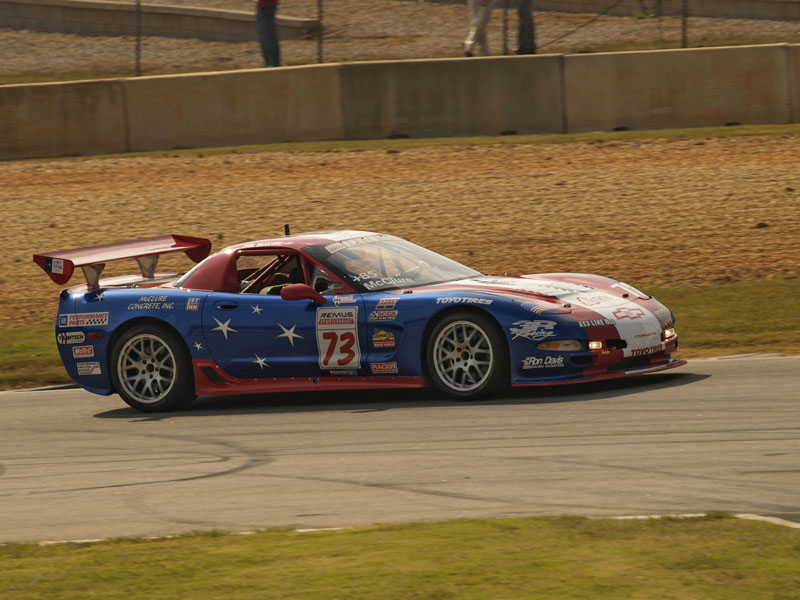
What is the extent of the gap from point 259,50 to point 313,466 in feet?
50.0

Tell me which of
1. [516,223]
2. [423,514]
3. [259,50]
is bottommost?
[423,514]

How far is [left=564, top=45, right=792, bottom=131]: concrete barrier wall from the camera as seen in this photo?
60.4 ft

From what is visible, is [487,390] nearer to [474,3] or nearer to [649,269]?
[649,269]

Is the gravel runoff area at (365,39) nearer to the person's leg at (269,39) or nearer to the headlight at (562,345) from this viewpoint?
the person's leg at (269,39)

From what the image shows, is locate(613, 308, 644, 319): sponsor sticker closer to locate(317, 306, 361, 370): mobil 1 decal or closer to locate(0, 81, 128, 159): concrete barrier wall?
locate(317, 306, 361, 370): mobil 1 decal

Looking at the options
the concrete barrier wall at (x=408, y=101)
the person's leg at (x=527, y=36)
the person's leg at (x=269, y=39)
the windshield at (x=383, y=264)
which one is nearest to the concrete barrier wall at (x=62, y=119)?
the concrete barrier wall at (x=408, y=101)

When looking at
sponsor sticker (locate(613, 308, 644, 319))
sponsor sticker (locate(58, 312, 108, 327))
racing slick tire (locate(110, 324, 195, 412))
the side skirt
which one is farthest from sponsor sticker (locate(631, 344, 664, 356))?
sponsor sticker (locate(58, 312, 108, 327))

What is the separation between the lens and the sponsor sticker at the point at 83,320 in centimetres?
1046

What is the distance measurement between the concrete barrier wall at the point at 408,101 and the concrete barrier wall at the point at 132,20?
614 cm

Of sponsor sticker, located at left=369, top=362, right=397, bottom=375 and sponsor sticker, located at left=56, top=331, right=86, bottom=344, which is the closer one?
sponsor sticker, located at left=369, top=362, right=397, bottom=375

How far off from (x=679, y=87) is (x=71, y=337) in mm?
10863

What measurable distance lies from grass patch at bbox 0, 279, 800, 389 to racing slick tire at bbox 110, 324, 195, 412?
6.69ft

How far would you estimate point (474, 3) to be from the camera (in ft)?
70.1

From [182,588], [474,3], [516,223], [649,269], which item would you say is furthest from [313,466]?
[474,3]
